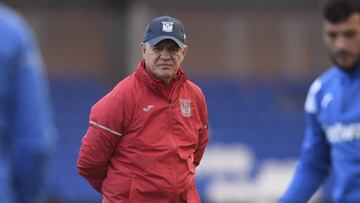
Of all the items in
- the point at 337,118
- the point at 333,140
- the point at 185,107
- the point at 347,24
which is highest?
the point at 347,24

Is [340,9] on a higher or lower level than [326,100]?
higher

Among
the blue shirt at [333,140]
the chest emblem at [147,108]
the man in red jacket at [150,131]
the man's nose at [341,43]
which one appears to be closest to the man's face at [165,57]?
the man in red jacket at [150,131]

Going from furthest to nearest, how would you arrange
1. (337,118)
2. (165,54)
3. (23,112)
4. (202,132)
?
(337,118) → (202,132) → (165,54) → (23,112)

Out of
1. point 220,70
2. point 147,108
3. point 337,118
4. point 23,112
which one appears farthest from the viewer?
point 220,70

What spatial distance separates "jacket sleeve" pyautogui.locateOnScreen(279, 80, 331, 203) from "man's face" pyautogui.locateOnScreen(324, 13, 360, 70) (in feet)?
1.30

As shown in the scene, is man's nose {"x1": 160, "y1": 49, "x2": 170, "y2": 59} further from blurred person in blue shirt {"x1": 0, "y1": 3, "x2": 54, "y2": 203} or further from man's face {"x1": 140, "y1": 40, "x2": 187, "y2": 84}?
blurred person in blue shirt {"x1": 0, "y1": 3, "x2": 54, "y2": 203}

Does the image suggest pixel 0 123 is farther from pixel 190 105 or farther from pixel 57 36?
pixel 57 36

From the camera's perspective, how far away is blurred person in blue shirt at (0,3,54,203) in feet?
12.4

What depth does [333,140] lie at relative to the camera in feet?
19.0

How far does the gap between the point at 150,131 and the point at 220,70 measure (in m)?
16.9

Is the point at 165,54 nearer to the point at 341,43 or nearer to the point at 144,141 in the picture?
the point at 144,141

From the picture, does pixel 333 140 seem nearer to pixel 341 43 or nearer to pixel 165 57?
pixel 341 43

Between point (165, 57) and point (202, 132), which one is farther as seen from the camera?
point (202, 132)

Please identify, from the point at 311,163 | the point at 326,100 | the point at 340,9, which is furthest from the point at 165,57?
the point at 311,163
